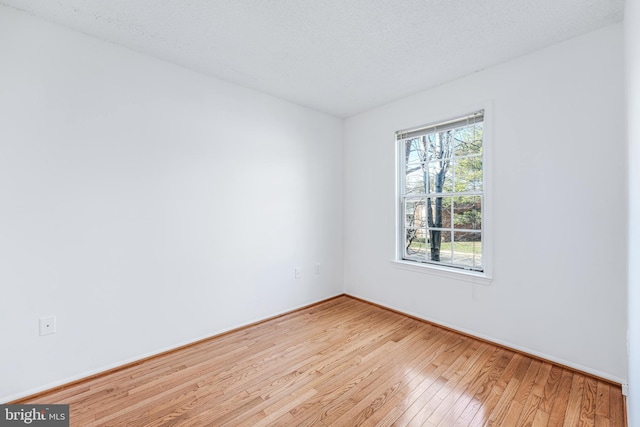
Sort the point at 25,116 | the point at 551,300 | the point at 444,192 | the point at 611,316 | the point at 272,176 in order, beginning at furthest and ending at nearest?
the point at 272,176 → the point at 444,192 → the point at 551,300 → the point at 611,316 → the point at 25,116

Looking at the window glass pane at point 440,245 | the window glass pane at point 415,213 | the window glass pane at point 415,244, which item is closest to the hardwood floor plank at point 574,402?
the window glass pane at point 440,245

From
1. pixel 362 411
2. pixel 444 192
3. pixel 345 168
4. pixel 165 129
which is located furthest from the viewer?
pixel 345 168

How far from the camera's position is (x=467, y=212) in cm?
279

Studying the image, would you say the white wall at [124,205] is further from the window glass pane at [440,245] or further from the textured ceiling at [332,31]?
the window glass pane at [440,245]

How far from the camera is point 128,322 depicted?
2.23m

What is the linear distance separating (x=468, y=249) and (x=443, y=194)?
60 cm

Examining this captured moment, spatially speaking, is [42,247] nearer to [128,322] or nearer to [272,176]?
[128,322]

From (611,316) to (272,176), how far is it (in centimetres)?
305

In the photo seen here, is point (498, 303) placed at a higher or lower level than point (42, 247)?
lower

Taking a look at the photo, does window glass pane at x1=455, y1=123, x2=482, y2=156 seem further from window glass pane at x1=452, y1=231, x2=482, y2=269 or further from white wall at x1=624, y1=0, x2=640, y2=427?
white wall at x1=624, y1=0, x2=640, y2=427

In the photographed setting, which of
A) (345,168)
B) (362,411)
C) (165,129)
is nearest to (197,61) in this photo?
(165,129)

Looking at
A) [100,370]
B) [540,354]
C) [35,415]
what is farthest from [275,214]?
[540,354]

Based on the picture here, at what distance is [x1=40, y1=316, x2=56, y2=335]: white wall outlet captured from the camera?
1895mm

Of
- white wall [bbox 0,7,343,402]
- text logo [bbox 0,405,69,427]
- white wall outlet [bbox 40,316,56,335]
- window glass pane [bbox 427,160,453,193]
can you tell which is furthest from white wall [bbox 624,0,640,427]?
white wall outlet [bbox 40,316,56,335]
